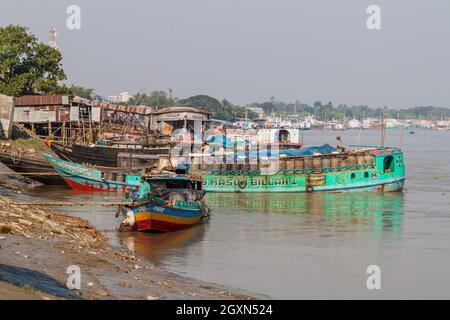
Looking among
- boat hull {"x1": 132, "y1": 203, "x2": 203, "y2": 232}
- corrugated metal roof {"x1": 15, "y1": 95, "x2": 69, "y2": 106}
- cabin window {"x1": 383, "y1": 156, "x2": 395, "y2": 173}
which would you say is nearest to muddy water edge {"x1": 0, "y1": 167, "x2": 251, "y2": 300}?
boat hull {"x1": 132, "y1": 203, "x2": 203, "y2": 232}

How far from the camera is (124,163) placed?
144ft

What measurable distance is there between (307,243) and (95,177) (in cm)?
1791

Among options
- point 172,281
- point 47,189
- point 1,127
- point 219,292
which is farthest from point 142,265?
point 1,127

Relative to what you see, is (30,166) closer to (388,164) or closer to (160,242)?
(160,242)

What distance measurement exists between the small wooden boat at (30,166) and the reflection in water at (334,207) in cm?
1004

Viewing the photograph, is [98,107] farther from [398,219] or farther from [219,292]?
[219,292]

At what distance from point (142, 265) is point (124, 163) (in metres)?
25.0

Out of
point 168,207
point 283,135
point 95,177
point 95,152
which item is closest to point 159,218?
point 168,207

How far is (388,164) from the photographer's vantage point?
133 ft

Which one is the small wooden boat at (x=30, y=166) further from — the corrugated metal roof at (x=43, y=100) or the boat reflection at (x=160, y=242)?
the corrugated metal roof at (x=43, y=100)

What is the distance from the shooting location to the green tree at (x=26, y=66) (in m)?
59.5

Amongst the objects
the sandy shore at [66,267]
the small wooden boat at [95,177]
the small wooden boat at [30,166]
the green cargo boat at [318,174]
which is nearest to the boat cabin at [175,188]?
the sandy shore at [66,267]

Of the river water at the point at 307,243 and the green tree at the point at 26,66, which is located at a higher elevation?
the green tree at the point at 26,66

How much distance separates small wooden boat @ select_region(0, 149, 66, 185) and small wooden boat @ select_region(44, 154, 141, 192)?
0.62 metres
